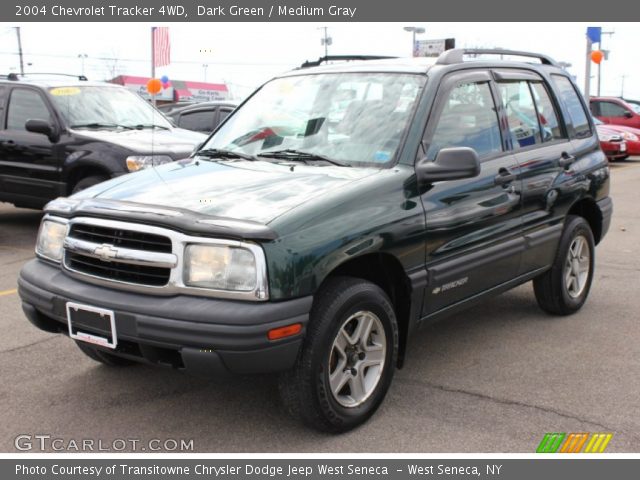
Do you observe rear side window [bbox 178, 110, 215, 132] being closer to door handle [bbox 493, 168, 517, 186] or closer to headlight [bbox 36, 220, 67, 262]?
door handle [bbox 493, 168, 517, 186]

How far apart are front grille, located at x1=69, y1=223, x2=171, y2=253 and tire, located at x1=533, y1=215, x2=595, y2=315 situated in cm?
314

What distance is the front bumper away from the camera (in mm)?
3109

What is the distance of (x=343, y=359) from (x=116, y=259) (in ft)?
3.79

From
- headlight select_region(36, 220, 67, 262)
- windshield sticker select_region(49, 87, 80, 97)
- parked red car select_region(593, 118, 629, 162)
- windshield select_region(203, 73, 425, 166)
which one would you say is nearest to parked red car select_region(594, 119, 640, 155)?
parked red car select_region(593, 118, 629, 162)

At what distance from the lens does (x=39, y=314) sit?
12.2 feet

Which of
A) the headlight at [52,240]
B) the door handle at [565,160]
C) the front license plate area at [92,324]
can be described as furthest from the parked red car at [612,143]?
the front license plate area at [92,324]

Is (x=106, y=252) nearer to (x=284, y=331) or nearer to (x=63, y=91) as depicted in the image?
(x=284, y=331)

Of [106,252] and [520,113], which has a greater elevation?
[520,113]

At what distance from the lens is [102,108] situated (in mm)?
9172

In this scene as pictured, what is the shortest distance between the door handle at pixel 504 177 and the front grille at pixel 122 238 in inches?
84.5

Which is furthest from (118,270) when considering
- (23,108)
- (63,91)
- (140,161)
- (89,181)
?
(23,108)

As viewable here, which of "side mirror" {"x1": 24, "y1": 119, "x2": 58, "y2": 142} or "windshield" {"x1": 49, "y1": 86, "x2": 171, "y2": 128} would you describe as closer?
"side mirror" {"x1": 24, "y1": 119, "x2": 58, "y2": 142}
